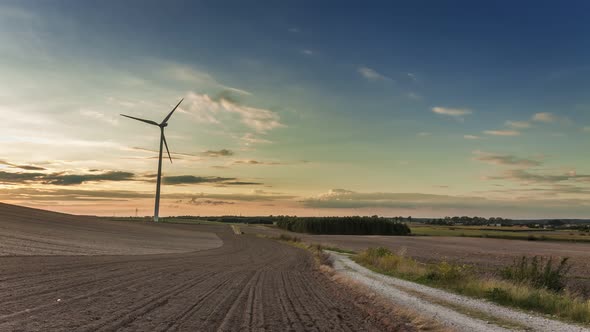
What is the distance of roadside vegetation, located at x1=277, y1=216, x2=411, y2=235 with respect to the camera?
17312 cm

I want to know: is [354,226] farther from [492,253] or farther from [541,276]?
[541,276]

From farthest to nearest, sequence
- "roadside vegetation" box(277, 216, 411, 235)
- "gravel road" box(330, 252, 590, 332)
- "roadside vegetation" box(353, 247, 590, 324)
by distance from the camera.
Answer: "roadside vegetation" box(277, 216, 411, 235)
"roadside vegetation" box(353, 247, 590, 324)
"gravel road" box(330, 252, 590, 332)

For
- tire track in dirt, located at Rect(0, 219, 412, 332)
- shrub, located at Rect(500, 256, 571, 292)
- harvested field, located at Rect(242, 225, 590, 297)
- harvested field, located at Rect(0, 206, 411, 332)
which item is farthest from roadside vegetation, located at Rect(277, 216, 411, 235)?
shrub, located at Rect(500, 256, 571, 292)

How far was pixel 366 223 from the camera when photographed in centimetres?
17512

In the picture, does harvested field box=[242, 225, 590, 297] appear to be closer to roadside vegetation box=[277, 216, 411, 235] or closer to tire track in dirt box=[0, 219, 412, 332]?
tire track in dirt box=[0, 219, 412, 332]

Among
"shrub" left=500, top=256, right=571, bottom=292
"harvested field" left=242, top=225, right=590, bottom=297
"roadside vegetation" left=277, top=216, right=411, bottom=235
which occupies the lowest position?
"harvested field" left=242, top=225, right=590, bottom=297

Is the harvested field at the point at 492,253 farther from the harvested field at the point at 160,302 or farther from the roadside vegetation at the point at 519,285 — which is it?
the harvested field at the point at 160,302

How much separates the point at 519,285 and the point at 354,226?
15129 centimetres

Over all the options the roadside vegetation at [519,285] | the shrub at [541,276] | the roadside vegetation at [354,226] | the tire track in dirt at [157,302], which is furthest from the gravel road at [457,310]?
the roadside vegetation at [354,226]

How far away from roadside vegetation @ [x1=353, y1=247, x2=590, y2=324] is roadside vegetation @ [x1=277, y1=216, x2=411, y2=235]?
136 meters

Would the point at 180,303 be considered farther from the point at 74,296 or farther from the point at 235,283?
the point at 235,283

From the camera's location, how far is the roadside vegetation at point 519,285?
19.2 m

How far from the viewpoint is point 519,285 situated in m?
24.6

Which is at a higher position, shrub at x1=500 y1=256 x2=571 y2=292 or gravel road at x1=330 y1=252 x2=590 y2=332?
shrub at x1=500 y1=256 x2=571 y2=292
